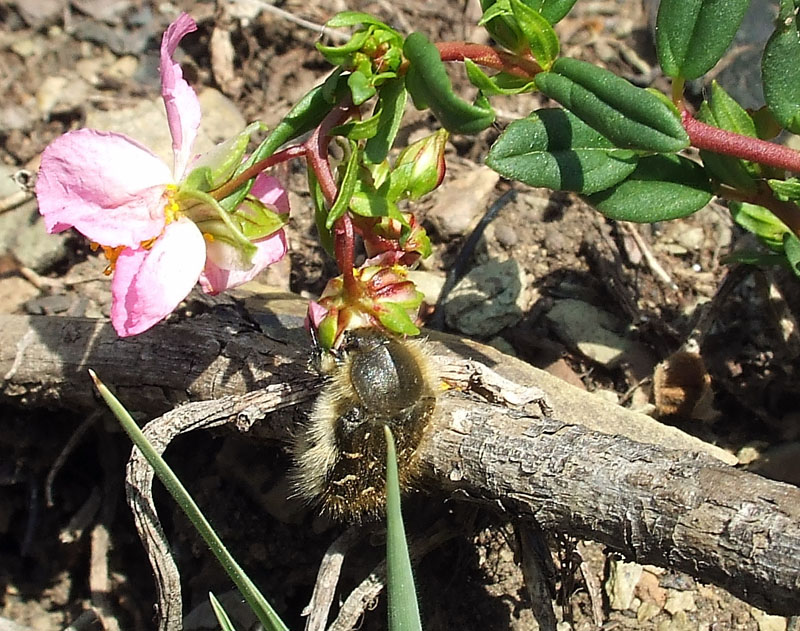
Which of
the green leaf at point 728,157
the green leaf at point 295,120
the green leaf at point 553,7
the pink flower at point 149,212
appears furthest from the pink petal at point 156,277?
the green leaf at point 728,157

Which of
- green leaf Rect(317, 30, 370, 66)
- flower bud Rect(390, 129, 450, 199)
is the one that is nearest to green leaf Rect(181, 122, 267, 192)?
green leaf Rect(317, 30, 370, 66)

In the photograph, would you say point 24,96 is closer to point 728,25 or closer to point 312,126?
point 312,126

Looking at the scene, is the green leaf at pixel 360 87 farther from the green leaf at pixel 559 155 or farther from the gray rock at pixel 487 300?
the gray rock at pixel 487 300

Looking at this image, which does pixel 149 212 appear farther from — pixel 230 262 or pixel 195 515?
pixel 195 515

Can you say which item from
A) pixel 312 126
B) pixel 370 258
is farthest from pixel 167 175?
pixel 370 258

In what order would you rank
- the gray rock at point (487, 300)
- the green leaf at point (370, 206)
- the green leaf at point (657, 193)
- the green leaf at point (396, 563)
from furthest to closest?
the gray rock at point (487, 300)
the green leaf at point (657, 193)
the green leaf at point (370, 206)
the green leaf at point (396, 563)

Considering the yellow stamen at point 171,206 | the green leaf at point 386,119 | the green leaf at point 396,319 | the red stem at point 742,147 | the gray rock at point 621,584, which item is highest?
the green leaf at point 386,119

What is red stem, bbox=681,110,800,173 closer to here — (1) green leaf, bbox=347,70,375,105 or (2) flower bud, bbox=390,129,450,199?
(2) flower bud, bbox=390,129,450,199

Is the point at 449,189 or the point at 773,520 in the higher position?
the point at 773,520
